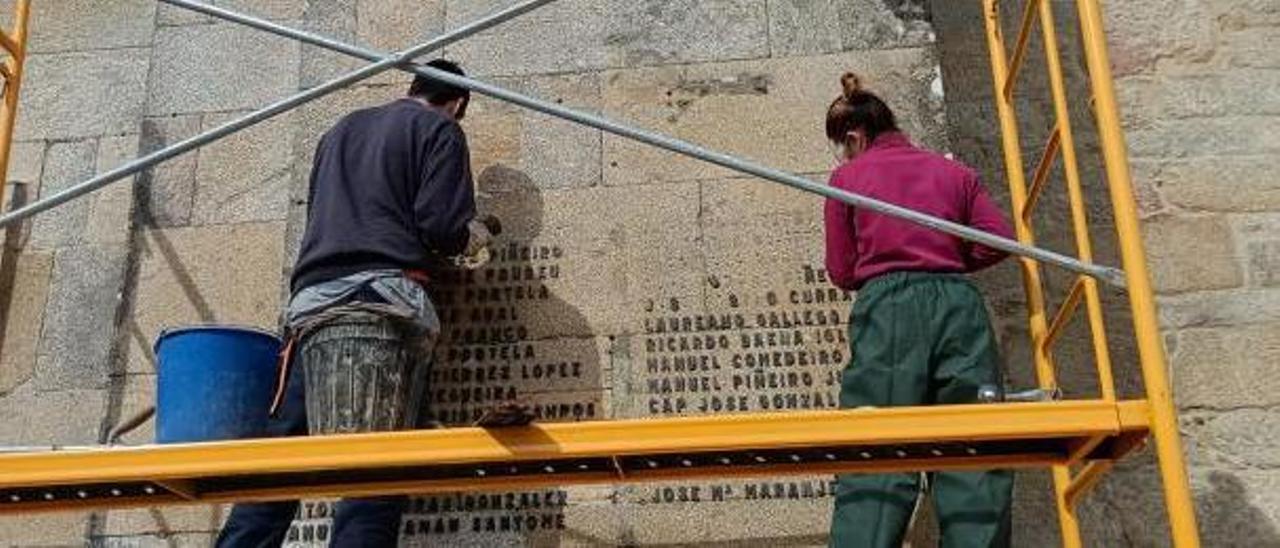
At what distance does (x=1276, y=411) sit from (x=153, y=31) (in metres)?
5.21

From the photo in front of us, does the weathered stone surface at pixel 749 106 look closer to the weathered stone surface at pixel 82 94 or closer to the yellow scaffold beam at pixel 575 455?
the yellow scaffold beam at pixel 575 455

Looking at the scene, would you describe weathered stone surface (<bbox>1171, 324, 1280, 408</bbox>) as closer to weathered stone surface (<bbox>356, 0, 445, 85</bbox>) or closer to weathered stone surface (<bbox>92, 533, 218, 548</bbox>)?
weathered stone surface (<bbox>356, 0, 445, 85</bbox>)

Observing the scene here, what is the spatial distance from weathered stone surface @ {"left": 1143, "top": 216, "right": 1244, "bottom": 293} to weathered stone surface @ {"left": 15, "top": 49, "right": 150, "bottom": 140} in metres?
4.60

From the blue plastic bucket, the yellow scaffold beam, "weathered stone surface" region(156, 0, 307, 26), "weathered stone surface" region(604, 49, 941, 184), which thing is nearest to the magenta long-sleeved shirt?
the yellow scaffold beam

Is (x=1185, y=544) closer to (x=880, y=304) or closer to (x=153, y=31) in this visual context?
(x=880, y=304)

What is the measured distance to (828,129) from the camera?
491cm

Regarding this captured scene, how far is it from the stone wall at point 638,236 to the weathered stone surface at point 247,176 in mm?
11

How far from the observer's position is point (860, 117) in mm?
4789

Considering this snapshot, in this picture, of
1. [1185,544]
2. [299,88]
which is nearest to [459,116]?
[299,88]

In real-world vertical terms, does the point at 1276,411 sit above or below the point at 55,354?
below

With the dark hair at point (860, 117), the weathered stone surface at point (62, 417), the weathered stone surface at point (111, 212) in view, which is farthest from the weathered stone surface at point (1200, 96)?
the weathered stone surface at point (62, 417)

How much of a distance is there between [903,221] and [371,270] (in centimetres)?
165

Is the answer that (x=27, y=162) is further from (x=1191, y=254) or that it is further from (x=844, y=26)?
(x=1191, y=254)

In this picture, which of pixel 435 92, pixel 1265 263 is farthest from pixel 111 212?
pixel 1265 263
